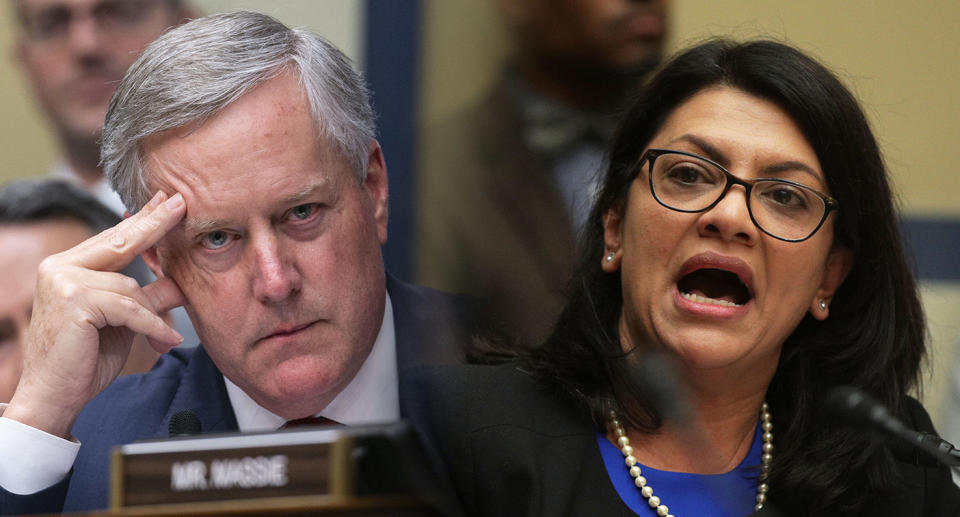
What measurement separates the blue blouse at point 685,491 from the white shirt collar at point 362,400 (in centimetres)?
43

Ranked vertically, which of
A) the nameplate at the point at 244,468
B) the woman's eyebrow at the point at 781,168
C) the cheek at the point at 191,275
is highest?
the woman's eyebrow at the point at 781,168

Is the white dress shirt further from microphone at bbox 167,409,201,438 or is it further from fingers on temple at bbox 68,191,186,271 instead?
fingers on temple at bbox 68,191,186,271

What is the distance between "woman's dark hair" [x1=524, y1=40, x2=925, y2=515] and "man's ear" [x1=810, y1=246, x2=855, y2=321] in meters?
0.02

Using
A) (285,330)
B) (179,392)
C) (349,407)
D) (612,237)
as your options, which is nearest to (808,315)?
(612,237)

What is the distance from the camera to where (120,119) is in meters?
2.08

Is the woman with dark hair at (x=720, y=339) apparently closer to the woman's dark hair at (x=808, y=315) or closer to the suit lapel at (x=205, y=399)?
the woman's dark hair at (x=808, y=315)

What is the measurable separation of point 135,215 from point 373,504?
3.16 ft

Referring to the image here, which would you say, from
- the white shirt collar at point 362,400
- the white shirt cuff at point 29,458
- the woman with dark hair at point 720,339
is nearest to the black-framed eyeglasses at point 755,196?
the woman with dark hair at point 720,339

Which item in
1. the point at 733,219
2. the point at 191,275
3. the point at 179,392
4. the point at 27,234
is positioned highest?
the point at 733,219

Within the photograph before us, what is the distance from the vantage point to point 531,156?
2936 millimetres

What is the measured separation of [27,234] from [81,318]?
3.64ft

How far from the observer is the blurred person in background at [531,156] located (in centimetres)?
252

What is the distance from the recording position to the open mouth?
2.01 m

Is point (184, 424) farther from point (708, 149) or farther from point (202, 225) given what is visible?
point (708, 149)
